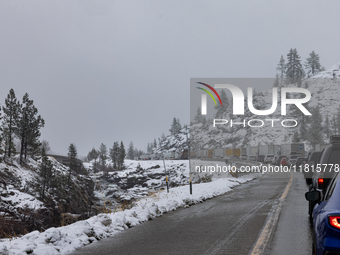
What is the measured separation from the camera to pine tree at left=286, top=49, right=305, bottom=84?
150875mm

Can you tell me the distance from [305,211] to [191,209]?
390 cm

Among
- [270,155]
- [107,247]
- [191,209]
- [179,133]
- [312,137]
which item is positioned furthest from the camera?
[179,133]

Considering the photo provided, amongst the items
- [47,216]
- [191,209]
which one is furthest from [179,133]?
[191,209]

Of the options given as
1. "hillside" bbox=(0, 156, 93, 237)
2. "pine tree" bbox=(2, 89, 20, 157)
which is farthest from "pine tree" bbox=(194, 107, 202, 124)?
"pine tree" bbox=(2, 89, 20, 157)

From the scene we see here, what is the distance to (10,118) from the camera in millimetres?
59156

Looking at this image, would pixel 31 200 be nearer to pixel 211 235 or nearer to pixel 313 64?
pixel 211 235

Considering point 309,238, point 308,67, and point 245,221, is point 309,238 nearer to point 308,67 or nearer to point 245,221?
point 245,221

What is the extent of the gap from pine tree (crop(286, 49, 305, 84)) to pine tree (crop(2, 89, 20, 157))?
398ft

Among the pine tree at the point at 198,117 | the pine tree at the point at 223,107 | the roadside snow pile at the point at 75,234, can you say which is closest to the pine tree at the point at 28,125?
the roadside snow pile at the point at 75,234

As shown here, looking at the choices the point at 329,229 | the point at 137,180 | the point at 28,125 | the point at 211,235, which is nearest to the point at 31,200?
the point at 28,125

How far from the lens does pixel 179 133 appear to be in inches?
7736

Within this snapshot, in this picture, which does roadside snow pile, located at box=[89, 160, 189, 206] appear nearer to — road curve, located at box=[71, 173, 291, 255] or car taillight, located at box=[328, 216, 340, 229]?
road curve, located at box=[71, 173, 291, 255]

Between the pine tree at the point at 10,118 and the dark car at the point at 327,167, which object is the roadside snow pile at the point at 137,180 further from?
the dark car at the point at 327,167

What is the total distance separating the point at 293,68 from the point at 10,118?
123515 mm
